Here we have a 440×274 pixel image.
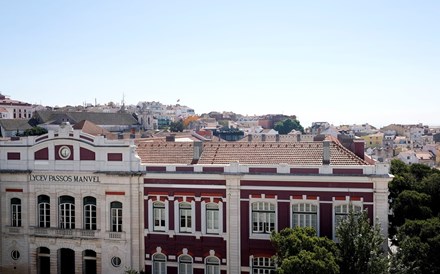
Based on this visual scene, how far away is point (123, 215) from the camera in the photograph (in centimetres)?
3847

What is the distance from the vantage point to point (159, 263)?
3822 centimetres

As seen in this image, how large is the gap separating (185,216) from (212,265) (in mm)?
3809

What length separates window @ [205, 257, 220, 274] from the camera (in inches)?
1458

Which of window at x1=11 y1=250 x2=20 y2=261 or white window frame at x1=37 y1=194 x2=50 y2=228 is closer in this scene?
white window frame at x1=37 y1=194 x2=50 y2=228

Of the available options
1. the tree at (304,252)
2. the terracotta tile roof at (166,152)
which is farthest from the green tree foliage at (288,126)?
the tree at (304,252)

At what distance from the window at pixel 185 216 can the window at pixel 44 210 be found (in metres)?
10.3

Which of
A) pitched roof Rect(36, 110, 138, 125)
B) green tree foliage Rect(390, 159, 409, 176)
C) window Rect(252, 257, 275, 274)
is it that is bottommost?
window Rect(252, 257, 275, 274)

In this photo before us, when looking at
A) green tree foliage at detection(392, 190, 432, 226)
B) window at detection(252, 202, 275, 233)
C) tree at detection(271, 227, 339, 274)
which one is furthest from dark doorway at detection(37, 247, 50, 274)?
green tree foliage at detection(392, 190, 432, 226)

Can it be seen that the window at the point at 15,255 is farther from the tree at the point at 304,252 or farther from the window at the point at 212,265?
the tree at the point at 304,252

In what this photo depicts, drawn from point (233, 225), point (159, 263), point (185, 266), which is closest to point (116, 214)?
point (159, 263)

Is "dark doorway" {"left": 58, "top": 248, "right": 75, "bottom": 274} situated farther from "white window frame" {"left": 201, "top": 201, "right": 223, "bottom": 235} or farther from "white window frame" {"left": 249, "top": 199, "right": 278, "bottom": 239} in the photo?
"white window frame" {"left": 249, "top": 199, "right": 278, "bottom": 239}

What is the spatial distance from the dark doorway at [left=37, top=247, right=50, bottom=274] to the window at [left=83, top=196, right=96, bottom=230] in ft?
13.0

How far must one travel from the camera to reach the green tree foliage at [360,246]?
98.7ft

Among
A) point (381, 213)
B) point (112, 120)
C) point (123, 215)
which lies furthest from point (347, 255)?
point (112, 120)
